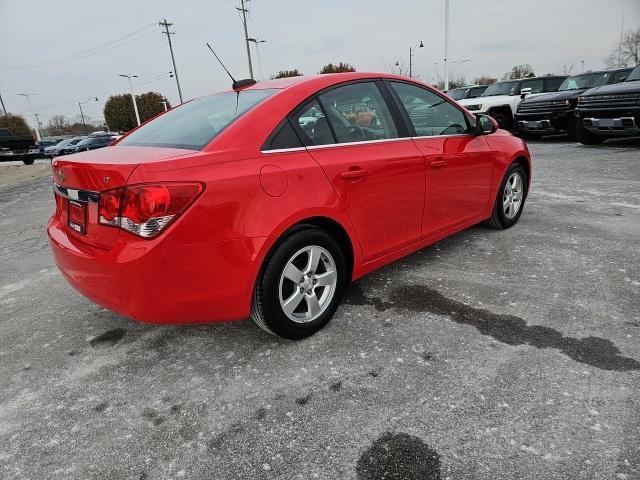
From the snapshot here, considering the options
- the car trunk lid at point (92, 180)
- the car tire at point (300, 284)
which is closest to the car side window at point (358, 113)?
the car tire at point (300, 284)

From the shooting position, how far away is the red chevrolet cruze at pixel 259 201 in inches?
85.3

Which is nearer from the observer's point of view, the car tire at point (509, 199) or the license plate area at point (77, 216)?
the license plate area at point (77, 216)

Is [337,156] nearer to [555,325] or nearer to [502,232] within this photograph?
[555,325]

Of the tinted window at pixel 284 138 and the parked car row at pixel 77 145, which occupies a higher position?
the tinted window at pixel 284 138

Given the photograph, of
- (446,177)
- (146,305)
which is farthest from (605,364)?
(146,305)

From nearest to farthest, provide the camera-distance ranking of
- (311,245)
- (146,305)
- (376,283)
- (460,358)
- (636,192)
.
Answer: (146,305) → (460,358) → (311,245) → (376,283) → (636,192)

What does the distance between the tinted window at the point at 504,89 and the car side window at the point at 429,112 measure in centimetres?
1268

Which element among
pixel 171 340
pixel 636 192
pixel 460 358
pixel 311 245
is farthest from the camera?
pixel 636 192

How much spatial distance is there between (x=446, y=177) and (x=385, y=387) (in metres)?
1.89

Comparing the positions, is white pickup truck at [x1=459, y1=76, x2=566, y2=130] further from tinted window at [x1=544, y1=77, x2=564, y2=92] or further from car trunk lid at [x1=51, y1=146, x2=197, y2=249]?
car trunk lid at [x1=51, y1=146, x2=197, y2=249]

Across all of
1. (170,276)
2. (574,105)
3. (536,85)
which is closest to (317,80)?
(170,276)

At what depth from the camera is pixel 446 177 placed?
355 cm

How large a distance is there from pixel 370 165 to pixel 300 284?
0.89m

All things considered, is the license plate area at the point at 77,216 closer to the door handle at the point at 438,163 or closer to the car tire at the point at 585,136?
the door handle at the point at 438,163
